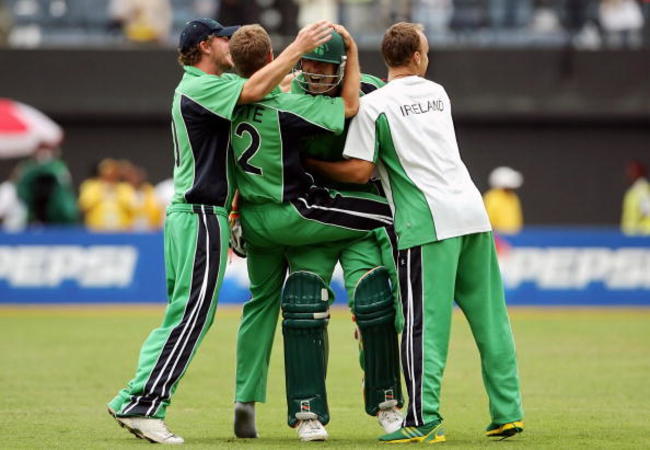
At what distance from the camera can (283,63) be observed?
7.10m

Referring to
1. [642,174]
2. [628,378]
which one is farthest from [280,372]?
[642,174]

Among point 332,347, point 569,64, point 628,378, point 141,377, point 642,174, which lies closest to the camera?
point 141,377

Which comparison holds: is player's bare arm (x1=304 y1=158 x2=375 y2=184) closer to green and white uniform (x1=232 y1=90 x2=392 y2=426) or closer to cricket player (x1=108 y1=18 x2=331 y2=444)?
green and white uniform (x1=232 y1=90 x2=392 y2=426)

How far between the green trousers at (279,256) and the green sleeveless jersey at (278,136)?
12 cm

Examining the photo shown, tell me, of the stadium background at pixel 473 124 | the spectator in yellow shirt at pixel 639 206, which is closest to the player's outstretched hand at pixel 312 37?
the stadium background at pixel 473 124

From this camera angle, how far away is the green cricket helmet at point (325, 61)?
734 cm

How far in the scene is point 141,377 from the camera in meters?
7.31

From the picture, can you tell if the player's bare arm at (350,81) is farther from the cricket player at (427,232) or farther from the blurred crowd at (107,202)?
the blurred crowd at (107,202)

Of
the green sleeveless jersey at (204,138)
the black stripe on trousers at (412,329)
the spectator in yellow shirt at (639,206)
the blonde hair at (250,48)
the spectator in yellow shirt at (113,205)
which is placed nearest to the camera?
the black stripe on trousers at (412,329)

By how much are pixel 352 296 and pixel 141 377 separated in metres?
1.26

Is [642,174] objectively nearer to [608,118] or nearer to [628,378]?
[608,118]

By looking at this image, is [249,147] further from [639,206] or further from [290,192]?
[639,206]

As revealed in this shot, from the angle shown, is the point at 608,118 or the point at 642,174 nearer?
the point at 642,174

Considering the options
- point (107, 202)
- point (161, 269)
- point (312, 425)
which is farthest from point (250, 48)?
point (107, 202)
